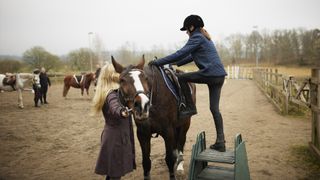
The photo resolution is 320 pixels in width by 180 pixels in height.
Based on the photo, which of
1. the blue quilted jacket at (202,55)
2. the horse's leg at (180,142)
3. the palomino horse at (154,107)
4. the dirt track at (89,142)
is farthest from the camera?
the dirt track at (89,142)

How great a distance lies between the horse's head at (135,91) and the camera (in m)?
3.26

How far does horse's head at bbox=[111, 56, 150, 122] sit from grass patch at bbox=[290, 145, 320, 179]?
3.46m

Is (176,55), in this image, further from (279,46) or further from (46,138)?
(279,46)

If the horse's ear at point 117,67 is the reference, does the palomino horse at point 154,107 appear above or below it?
below

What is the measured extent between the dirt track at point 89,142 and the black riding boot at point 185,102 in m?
1.24

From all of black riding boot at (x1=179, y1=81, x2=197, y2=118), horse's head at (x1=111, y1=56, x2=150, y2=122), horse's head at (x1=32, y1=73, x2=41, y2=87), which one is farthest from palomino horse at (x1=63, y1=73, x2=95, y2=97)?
horse's head at (x1=111, y1=56, x2=150, y2=122)

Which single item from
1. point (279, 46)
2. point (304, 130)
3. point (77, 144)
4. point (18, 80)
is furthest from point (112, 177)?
point (279, 46)

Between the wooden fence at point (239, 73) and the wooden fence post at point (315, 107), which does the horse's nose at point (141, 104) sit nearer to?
the wooden fence post at point (315, 107)

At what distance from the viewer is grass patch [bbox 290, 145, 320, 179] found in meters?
5.18

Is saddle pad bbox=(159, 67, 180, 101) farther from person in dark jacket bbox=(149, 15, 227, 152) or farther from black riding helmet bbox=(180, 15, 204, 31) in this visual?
black riding helmet bbox=(180, 15, 204, 31)

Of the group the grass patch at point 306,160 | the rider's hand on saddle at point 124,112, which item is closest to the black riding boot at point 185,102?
the rider's hand on saddle at point 124,112

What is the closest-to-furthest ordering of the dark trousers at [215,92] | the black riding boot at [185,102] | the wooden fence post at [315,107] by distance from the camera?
the dark trousers at [215,92] < the black riding boot at [185,102] < the wooden fence post at [315,107]

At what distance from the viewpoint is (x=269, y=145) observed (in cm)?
711

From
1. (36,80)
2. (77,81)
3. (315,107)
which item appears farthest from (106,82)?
(77,81)
